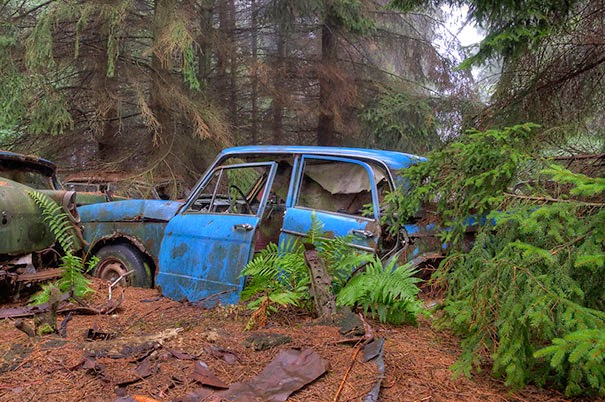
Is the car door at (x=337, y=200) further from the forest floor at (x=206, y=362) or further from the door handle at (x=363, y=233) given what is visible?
the forest floor at (x=206, y=362)


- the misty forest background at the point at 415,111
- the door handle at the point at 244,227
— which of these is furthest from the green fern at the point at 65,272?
the misty forest background at the point at 415,111

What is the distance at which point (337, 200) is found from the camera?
18.1ft

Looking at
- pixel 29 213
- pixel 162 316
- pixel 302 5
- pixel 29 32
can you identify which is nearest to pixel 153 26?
pixel 29 32

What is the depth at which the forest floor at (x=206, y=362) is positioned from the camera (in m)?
2.35

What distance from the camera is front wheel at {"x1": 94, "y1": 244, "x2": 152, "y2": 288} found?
225 inches

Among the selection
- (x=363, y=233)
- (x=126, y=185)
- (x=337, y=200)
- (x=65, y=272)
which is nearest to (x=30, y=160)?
(x=65, y=272)

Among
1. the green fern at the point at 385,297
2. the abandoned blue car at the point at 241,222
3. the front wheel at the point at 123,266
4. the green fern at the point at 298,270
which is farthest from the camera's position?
the front wheel at the point at 123,266

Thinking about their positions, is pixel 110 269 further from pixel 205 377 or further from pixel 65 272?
pixel 205 377

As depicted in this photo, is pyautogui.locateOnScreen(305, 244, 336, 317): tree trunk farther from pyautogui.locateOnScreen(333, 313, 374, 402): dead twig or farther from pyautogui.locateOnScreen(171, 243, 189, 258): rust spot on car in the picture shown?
pyautogui.locateOnScreen(171, 243, 189, 258): rust spot on car

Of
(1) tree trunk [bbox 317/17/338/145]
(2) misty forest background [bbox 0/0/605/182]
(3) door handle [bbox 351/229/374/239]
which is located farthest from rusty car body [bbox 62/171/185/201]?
(3) door handle [bbox 351/229/374/239]

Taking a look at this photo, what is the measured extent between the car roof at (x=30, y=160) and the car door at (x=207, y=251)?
2255mm

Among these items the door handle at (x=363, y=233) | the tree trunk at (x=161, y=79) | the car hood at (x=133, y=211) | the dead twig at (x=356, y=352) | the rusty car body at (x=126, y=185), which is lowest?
the dead twig at (x=356, y=352)

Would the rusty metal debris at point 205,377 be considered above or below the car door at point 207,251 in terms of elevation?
below

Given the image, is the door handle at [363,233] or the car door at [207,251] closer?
the door handle at [363,233]
